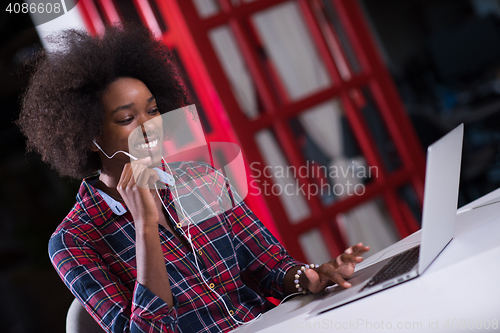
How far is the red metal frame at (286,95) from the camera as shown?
1.85 metres

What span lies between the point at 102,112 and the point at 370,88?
1515 mm

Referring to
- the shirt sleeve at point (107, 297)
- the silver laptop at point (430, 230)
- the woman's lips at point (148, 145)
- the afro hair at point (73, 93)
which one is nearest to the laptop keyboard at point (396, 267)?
the silver laptop at point (430, 230)

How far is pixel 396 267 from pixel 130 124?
0.75m

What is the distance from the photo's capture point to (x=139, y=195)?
1.02 metres

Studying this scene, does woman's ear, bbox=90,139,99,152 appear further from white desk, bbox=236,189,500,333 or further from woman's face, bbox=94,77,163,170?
white desk, bbox=236,189,500,333

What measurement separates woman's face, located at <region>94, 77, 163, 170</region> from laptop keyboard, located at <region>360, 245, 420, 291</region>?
26.2 inches

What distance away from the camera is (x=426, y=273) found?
73 cm

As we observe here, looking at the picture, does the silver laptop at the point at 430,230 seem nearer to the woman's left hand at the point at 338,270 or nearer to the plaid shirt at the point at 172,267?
the woman's left hand at the point at 338,270

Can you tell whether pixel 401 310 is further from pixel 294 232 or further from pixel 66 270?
pixel 294 232

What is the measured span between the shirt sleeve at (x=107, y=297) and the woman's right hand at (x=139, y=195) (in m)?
0.16

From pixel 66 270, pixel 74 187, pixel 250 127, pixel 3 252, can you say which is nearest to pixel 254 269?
pixel 66 270

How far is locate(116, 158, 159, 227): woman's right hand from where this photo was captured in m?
1.01

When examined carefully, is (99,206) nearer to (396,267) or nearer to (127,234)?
(127,234)

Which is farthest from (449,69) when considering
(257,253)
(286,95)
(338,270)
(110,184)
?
A: (110,184)
